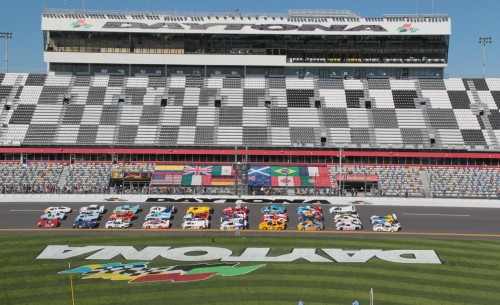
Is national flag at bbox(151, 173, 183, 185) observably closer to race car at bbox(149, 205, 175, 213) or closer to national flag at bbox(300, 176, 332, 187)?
race car at bbox(149, 205, 175, 213)

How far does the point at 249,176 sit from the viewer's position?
252ft

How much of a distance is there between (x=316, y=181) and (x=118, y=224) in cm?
2699

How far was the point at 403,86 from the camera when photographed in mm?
93625

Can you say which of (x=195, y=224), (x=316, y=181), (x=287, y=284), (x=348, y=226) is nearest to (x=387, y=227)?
(x=348, y=226)

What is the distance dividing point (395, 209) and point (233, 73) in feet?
132

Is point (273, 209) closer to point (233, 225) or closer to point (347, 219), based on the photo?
point (233, 225)

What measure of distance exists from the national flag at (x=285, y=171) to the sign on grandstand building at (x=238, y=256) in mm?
28738

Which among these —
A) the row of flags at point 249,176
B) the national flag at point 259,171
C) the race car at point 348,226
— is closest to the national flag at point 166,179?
the row of flags at point 249,176

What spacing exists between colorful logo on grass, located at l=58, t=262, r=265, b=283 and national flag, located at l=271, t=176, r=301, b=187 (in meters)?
31.2

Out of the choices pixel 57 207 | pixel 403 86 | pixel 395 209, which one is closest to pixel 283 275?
pixel 395 209

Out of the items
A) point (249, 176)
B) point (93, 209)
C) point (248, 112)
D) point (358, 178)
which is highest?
point (248, 112)

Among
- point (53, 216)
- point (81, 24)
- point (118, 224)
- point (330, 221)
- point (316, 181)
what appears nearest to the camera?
point (118, 224)

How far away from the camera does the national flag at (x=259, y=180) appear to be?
75.2 m

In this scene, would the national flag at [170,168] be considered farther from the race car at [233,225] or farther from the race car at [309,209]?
the race car at [309,209]
